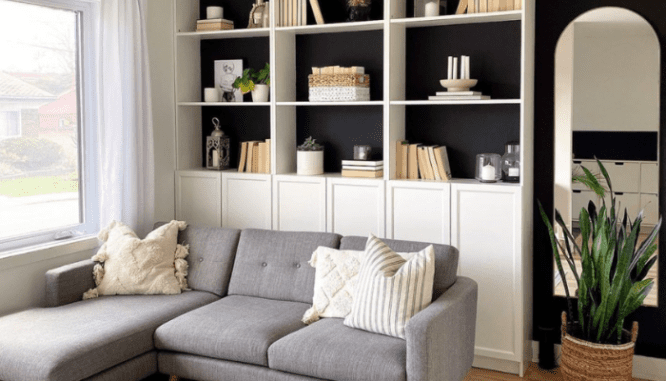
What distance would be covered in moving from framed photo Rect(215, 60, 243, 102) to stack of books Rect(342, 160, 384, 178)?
37.9 inches

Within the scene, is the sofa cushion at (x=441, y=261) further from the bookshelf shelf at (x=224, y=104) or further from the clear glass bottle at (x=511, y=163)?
the bookshelf shelf at (x=224, y=104)

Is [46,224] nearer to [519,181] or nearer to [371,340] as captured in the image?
[371,340]

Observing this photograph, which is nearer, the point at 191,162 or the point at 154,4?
the point at 154,4

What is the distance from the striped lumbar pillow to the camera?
129 inches

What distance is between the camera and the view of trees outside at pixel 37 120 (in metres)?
3.90

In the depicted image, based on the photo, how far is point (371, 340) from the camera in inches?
128

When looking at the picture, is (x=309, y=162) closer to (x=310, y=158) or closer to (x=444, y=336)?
(x=310, y=158)

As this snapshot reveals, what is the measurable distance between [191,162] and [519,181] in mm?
2235

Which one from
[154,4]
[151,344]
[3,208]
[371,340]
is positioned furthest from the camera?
[154,4]

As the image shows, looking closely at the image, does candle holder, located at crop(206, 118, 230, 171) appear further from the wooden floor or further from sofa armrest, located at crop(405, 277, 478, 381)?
the wooden floor

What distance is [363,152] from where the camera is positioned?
4.46 m

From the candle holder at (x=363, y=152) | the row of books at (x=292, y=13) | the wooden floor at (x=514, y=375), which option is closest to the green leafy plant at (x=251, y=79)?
the row of books at (x=292, y=13)

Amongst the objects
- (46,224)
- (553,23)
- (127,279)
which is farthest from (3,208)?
(553,23)

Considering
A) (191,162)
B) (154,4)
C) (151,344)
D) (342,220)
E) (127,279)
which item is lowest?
(151,344)
